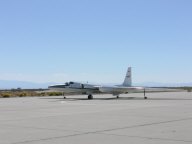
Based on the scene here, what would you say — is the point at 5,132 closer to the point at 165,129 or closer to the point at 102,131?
the point at 102,131

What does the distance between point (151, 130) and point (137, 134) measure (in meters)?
1.23

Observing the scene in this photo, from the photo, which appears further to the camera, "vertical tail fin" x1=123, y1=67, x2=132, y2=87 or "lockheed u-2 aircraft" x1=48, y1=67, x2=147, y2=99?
"vertical tail fin" x1=123, y1=67, x2=132, y2=87

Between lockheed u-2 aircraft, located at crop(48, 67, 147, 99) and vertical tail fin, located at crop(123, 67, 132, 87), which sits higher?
vertical tail fin, located at crop(123, 67, 132, 87)

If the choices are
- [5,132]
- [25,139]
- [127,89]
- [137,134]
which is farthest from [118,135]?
[127,89]

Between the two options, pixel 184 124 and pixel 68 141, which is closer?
pixel 68 141

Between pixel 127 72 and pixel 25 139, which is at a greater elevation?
pixel 127 72

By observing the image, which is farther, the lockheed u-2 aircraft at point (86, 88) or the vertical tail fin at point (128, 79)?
the vertical tail fin at point (128, 79)

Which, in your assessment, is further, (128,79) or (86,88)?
(128,79)

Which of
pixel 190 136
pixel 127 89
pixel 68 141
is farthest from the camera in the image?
pixel 127 89

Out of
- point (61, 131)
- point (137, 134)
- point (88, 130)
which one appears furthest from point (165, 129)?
point (61, 131)

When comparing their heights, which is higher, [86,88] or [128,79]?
[128,79]

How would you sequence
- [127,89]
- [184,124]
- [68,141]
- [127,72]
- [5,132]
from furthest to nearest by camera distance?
[127,72]
[127,89]
[184,124]
[5,132]
[68,141]

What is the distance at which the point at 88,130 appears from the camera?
48.4ft

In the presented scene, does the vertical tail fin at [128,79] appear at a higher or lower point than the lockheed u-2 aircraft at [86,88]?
higher
